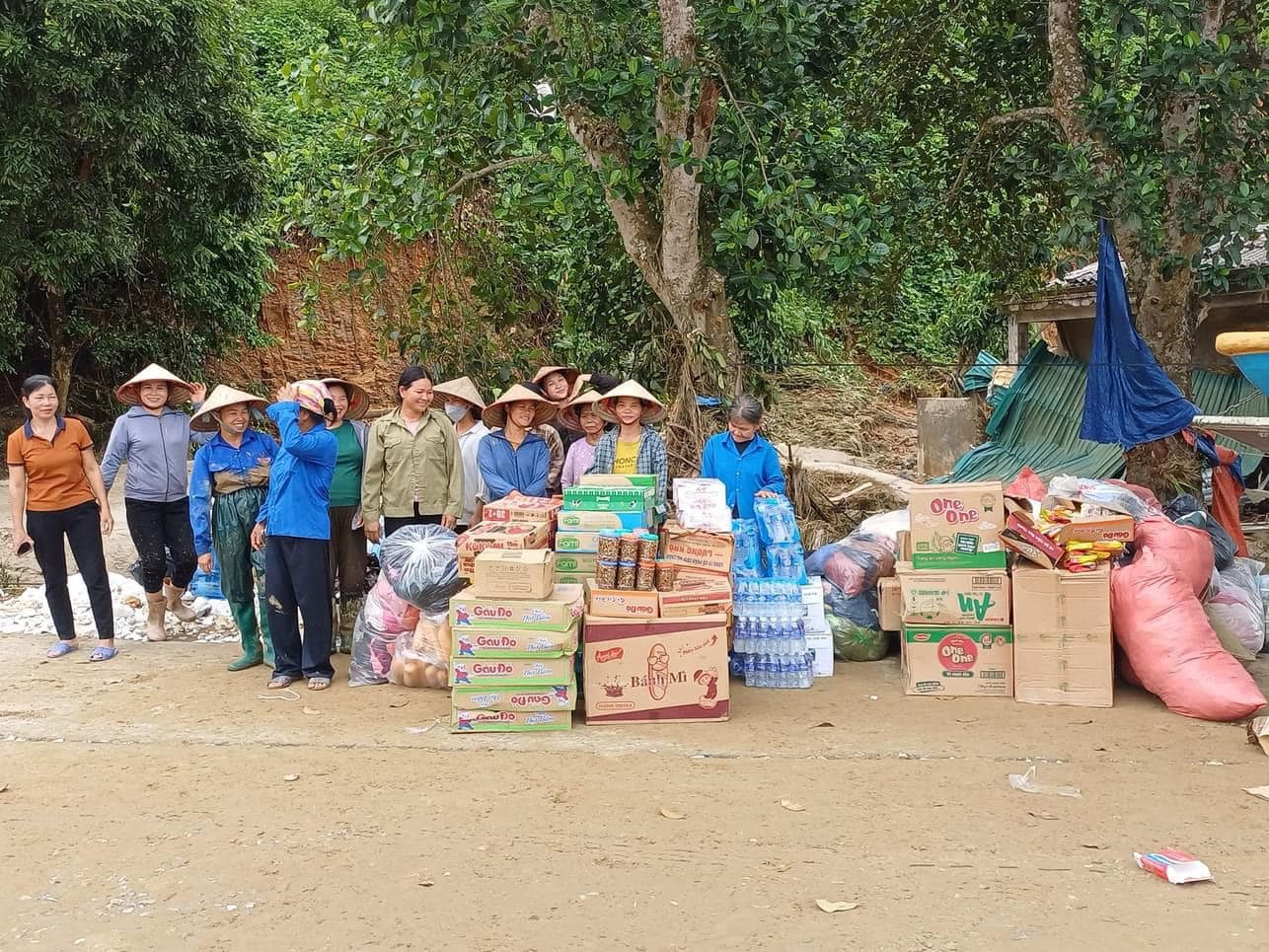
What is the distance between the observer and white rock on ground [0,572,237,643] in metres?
7.34

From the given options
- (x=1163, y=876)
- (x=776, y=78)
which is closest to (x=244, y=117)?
(x=776, y=78)

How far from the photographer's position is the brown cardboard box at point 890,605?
632cm

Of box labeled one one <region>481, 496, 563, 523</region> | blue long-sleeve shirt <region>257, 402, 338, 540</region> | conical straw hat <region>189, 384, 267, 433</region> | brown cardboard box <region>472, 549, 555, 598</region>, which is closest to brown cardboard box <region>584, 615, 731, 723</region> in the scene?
brown cardboard box <region>472, 549, 555, 598</region>

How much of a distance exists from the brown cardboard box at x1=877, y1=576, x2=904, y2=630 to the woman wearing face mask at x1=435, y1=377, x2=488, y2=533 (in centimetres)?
257

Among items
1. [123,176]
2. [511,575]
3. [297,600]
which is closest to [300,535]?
[297,600]

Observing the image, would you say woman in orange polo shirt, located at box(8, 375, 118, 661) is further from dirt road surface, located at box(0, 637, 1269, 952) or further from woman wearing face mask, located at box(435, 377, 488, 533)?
woman wearing face mask, located at box(435, 377, 488, 533)

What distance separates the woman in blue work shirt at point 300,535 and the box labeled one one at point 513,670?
1.16m

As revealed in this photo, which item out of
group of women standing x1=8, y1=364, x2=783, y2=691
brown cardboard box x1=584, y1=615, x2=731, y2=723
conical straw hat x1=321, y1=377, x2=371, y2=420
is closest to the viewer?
brown cardboard box x1=584, y1=615, x2=731, y2=723

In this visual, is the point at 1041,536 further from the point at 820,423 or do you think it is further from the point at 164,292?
the point at 164,292

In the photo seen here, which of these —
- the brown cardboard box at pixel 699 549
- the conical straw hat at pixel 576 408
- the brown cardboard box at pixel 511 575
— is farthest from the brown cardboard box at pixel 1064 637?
the conical straw hat at pixel 576 408

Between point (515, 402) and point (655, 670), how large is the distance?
2.06 metres

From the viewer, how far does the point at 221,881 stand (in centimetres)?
372

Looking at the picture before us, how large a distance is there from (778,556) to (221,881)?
3415mm

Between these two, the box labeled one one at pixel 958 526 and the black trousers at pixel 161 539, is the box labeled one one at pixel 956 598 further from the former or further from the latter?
the black trousers at pixel 161 539
